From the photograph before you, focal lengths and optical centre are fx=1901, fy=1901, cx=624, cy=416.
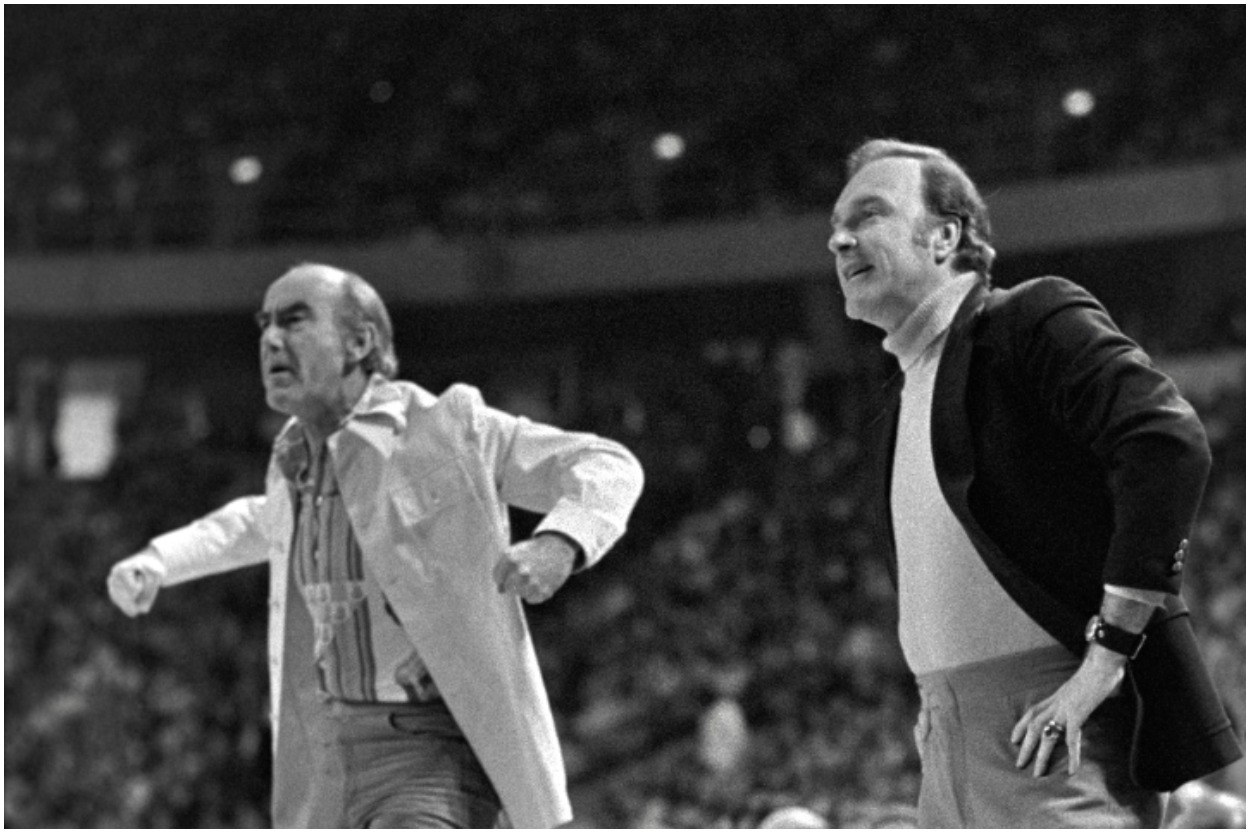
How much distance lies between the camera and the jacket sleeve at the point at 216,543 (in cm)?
308

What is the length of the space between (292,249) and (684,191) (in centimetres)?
266

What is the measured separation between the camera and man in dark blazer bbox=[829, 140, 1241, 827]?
1843mm

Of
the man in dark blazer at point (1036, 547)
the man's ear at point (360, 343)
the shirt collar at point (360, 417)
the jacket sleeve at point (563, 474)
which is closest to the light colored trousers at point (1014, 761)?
the man in dark blazer at point (1036, 547)

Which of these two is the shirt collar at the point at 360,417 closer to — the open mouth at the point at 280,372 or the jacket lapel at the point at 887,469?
the open mouth at the point at 280,372

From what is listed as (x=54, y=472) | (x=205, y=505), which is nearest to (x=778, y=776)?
(x=205, y=505)

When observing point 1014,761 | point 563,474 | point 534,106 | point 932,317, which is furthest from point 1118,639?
point 534,106

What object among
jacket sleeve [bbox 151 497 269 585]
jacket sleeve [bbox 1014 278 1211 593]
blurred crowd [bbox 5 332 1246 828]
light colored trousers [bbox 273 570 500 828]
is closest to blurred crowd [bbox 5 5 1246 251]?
blurred crowd [bbox 5 332 1246 828]

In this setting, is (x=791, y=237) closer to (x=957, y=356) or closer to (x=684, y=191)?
(x=684, y=191)

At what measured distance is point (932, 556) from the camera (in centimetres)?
202

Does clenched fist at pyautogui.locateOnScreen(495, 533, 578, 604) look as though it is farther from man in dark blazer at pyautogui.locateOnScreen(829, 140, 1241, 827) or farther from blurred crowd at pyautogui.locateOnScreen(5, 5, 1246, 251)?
blurred crowd at pyautogui.locateOnScreen(5, 5, 1246, 251)

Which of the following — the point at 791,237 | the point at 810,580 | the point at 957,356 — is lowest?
the point at 810,580

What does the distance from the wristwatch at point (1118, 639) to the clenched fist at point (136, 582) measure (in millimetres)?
1660

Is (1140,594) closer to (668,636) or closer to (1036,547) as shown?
(1036,547)

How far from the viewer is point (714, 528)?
9758 mm
